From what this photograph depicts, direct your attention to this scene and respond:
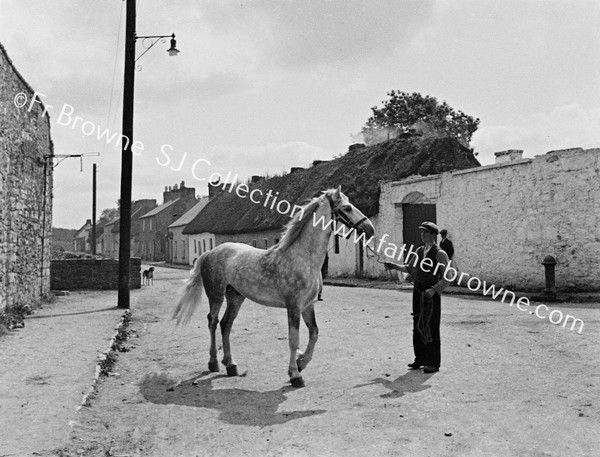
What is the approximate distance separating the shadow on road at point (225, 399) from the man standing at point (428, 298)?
5.86 feet

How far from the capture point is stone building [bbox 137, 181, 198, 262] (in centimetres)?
6850

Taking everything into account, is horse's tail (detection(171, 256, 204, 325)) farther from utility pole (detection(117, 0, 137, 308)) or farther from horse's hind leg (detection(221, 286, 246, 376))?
utility pole (detection(117, 0, 137, 308))

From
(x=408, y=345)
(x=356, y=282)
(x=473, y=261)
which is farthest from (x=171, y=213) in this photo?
(x=408, y=345)

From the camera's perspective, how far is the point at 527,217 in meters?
18.5

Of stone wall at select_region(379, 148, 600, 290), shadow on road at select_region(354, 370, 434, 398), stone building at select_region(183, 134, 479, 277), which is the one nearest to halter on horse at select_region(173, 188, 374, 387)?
shadow on road at select_region(354, 370, 434, 398)

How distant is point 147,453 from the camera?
15.9 feet

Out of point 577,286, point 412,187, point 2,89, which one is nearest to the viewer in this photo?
point 2,89

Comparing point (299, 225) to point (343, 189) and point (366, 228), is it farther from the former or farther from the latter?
point (343, 189)

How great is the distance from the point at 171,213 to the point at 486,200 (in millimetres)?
52982

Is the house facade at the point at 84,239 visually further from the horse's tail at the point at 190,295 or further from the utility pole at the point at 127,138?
the horse's tail at the point at 190,295

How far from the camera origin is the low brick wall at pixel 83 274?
20938 millimetres

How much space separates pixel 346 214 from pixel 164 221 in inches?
2496

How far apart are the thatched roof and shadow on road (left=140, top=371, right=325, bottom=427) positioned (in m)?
12.7

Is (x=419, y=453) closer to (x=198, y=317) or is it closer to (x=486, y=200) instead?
(x=198, y=317)
